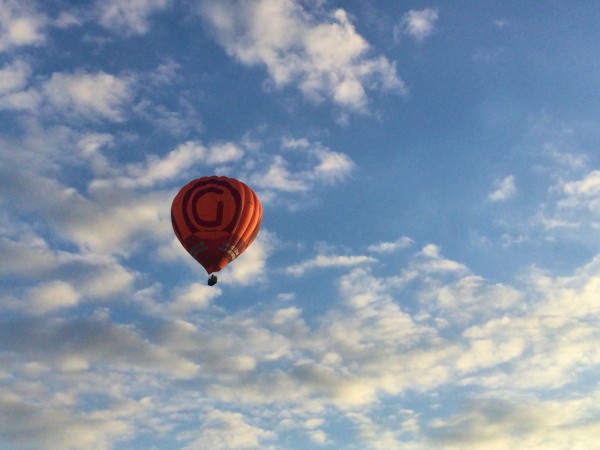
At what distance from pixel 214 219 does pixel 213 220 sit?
10cm

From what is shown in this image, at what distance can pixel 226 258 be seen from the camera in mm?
53688

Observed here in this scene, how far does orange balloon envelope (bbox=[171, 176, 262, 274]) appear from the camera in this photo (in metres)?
53.2

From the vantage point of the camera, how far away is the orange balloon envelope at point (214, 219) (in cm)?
5325

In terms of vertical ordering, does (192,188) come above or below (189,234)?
above

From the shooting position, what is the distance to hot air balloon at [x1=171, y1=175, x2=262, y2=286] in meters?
53.2

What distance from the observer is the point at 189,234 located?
53.6 meters

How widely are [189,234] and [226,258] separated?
10.7ft

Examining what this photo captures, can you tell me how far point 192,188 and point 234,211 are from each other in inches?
152

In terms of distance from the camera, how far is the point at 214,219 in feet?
175

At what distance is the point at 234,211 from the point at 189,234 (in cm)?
373

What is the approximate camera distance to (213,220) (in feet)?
175

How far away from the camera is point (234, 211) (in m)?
53.8

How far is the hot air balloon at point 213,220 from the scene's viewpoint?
53250 mm
